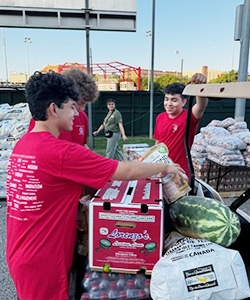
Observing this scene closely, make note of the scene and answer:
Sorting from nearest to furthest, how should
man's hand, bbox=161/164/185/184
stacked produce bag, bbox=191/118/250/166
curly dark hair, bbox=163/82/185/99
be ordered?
man's hand, bbox=161/164/185/184
curly dark hair, bbox=163/82/185/99
stacked produce bag, bbox=191/118/250/166

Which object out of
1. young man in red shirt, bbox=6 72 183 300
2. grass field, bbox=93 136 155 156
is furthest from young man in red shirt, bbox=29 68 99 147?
grass field, bbox=93 136 155 156

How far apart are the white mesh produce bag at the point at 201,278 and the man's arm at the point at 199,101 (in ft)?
5.13

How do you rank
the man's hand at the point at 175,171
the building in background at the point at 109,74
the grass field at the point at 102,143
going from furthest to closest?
the building in background at the point at 109,74
the grass field at the point at 102,143
the man's hand at the point at 175,171

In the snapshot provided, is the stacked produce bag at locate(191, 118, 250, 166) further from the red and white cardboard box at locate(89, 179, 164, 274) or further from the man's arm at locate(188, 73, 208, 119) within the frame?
the red and white cardboard box at locate(89, 179, 164, 274)

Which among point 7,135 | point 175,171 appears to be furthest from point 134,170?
point 7,135

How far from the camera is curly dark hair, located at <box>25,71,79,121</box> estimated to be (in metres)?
1.40

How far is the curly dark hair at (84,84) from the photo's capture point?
2488mm

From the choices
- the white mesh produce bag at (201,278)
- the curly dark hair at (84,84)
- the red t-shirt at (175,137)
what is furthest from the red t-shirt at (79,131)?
the white mesh produce bag at (201,278)

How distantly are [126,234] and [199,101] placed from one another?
167 cm

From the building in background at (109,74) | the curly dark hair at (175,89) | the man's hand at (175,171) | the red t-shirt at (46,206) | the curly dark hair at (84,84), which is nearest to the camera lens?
the red t-shirt at (46,206)

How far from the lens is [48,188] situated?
1.34m

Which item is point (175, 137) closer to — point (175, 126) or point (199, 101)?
point (175, 126)

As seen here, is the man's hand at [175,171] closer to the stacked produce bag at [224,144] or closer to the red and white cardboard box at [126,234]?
the red and white cardboard box at [126,234]

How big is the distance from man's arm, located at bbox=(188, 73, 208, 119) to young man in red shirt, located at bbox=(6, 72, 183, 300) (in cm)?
127
